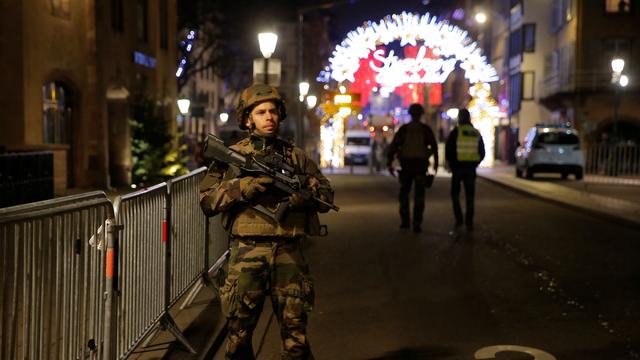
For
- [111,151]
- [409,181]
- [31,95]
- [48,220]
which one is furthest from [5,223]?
[111,151]

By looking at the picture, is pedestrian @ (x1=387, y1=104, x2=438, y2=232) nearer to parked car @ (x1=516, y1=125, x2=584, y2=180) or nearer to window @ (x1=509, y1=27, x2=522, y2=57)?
parked car @ (x1=516, y1=125, x2=584, y2=180)

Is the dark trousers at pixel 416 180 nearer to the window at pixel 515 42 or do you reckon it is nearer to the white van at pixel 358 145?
the white van at pixel 358 145

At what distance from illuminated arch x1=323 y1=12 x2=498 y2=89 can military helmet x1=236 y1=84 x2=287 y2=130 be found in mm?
24960

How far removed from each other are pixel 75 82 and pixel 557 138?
16715 mm

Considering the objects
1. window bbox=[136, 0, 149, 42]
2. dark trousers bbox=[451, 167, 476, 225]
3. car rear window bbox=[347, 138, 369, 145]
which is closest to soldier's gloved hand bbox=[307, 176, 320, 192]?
dark trousers bbox=[451, 167, 476, 225]

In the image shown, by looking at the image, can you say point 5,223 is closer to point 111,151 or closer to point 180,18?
point 111,151

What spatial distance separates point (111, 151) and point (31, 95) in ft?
14.8

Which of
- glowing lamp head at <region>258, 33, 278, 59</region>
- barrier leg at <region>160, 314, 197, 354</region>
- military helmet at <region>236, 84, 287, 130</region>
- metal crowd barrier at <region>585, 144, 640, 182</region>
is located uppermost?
glowing lamp head at <region>258, 33, 278, 59</region>

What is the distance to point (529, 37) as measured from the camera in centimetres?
4719

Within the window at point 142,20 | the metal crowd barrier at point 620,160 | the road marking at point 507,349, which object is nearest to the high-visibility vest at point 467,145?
the road marking at point 507,349

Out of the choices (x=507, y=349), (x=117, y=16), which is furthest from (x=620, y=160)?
(x=507, y=349)

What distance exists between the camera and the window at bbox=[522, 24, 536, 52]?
154ft

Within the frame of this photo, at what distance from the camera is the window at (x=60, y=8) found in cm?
1959

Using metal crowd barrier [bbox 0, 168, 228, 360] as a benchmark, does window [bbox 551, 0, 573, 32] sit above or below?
above
